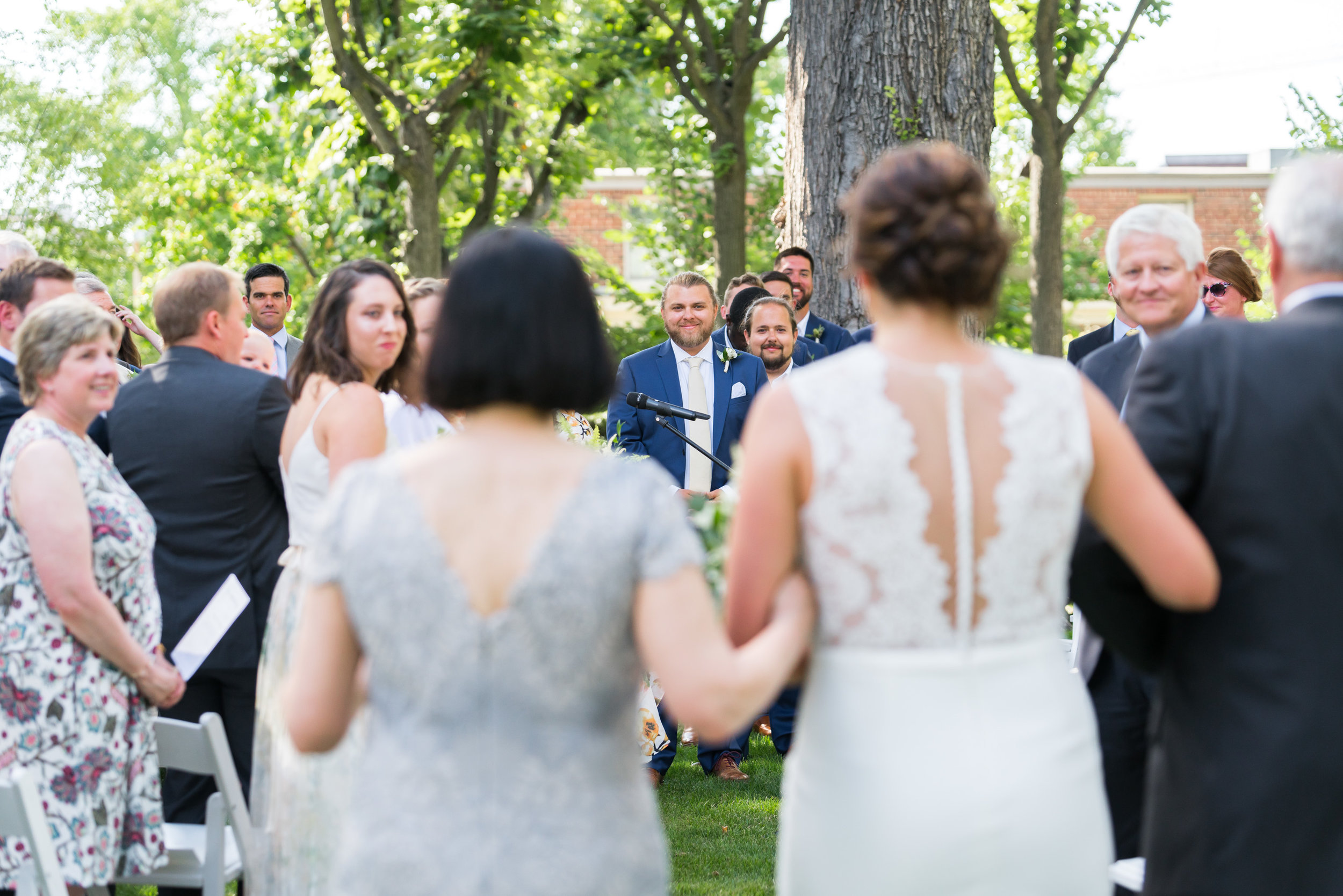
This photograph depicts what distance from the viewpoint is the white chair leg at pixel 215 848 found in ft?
11.6

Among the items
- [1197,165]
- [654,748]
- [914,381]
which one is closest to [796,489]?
[914,381]

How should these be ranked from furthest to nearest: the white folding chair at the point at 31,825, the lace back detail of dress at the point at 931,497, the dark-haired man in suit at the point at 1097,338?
1. the dark-haired man in suit at the point at 1097,338
2. the white folding chair at the point at 31,825
3. the lace back detail of dress at the point at 931,497

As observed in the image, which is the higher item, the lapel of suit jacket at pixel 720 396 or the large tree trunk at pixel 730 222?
the large tree trunk at pixel 730 222

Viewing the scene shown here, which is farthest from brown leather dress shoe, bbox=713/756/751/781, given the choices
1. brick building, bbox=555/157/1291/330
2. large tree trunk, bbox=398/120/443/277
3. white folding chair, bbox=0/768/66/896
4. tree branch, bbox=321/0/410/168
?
brick building, bbox=555/157/1291/330

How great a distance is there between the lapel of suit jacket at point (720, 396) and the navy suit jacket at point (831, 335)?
1046 millimetres

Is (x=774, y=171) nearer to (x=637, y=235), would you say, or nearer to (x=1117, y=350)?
(x=637, y=235)

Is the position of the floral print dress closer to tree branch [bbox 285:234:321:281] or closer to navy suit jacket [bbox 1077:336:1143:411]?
navy suit jacket [bbox 1077:336:1143:411]

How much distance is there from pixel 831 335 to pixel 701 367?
118 cm

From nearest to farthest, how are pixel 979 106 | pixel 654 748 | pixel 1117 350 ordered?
pixel 1117 350, pixel 654 748, pixel 979 106

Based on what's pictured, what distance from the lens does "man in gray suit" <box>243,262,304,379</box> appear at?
27.3ft

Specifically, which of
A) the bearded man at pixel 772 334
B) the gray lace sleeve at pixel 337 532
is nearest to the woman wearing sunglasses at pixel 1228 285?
the bearded man at pixel 772 334

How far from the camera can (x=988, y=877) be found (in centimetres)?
214

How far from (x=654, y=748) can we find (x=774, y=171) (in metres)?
14.9

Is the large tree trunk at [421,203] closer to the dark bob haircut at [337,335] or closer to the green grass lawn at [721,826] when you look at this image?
the green grass lawn at [721,826]
